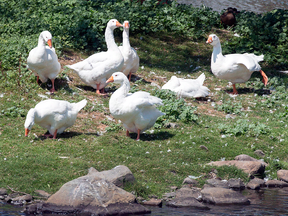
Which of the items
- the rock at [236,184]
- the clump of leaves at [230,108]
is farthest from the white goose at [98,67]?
the rock at [236,184]

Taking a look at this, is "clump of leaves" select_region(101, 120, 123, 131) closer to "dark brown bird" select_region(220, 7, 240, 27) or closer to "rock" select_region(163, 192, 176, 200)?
"rock" select_region(163, 192, 176, 200)

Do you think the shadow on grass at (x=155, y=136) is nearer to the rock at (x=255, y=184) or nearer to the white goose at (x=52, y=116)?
the white goose at (x=52, y=116)

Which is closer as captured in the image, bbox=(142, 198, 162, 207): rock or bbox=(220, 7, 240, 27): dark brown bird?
bbox=(142, 198, 162, 207): rock

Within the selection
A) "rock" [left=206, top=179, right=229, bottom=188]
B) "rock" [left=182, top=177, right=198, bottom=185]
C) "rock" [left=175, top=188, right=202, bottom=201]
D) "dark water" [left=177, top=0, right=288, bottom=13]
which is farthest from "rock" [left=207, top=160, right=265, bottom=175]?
"dark water" [left=177, top=0, right=288, bottom=13]

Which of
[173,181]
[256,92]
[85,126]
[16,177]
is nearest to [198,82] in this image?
[256,92]

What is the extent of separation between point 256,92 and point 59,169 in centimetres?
883

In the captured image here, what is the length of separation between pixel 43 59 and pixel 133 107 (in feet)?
11.7

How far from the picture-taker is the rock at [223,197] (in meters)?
6.78

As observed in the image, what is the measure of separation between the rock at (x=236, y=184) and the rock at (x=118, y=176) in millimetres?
1976

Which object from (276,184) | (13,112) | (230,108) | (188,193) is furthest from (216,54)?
(188,193)

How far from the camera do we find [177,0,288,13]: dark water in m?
27.3

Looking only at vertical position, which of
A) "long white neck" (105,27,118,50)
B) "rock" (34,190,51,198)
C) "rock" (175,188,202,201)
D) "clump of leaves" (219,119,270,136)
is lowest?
"rock" (175,188,202,201)

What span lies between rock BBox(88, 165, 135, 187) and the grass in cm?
16

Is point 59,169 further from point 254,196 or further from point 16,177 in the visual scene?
point 254,196
